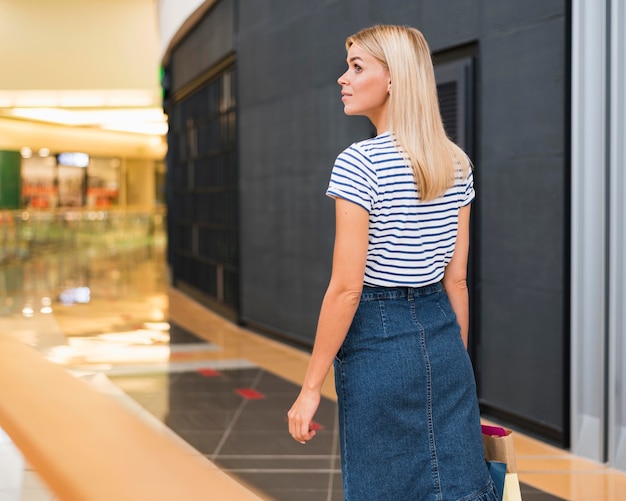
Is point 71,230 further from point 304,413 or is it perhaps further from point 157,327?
point 304,413

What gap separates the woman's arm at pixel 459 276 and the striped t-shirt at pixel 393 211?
0.10 metres

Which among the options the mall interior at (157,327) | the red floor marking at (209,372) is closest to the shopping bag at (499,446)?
the mall interior at (157,327)

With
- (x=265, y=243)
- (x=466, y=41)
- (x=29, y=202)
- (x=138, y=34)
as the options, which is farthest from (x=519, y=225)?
(x=29, y=202)

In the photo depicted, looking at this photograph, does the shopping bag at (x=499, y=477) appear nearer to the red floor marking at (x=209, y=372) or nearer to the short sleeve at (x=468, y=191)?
the short sleeve at (x=468, y=191)

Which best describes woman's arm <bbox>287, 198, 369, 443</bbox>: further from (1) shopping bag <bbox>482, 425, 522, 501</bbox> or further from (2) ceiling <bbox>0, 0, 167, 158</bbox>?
(2) ceiling <bbox>0, 0, 167, 158</bbox>

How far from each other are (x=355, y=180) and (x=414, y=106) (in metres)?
0.21

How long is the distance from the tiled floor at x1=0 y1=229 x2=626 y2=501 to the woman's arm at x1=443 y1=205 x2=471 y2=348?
760 millimetres

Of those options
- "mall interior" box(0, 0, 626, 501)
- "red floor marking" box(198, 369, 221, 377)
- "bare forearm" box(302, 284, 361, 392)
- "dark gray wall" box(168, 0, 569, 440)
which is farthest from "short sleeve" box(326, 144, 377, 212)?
"red floor marking" box(198, 369, 221, 377)

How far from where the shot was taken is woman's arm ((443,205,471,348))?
6.65 feet

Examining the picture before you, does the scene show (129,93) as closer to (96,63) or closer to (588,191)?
(96,63)

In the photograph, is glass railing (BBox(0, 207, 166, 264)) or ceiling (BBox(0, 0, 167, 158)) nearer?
ceiling (BBox(0, 0, 167, 158))

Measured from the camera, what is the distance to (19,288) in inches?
490

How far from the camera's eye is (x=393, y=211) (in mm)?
1817

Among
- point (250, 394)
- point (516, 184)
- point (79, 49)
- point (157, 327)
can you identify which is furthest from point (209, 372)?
point (79, 49)
